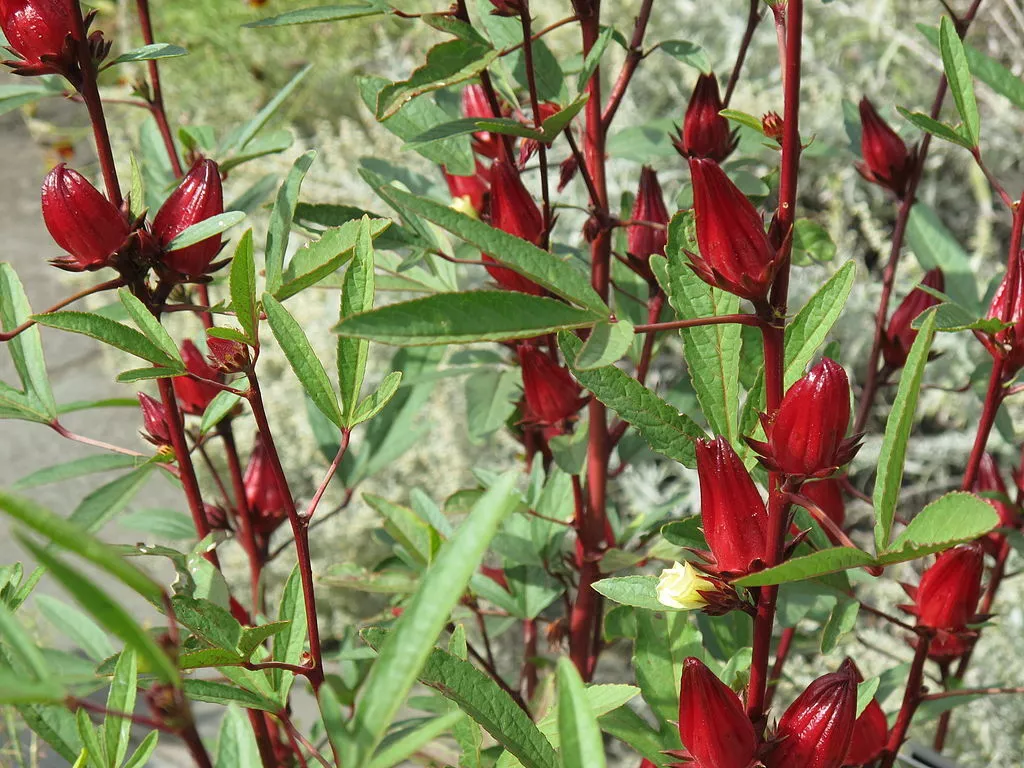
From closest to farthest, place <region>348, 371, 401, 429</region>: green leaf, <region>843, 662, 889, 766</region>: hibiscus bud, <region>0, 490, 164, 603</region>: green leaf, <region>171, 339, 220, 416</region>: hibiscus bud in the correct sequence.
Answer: <region>0, 490, 164, 603</region>: green leaf, <region>348, 371, 401, 429</region>: green leaf, <region>843, 662, 889, 766</region>: hibiscus bud, <region>171, 339, 220, 416</region>: hibiscus bud

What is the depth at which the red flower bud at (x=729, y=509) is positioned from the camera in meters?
0.38

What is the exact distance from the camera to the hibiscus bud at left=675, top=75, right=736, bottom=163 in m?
0.63

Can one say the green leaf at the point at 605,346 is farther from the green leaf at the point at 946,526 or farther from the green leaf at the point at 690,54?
the green leaf at the point at 690,54

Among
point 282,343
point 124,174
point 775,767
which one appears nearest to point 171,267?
point 282,343

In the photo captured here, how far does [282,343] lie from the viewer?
0.39 m

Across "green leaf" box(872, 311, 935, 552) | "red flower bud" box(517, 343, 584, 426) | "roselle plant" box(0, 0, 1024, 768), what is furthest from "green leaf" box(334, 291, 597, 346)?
"red flower bud" box(517, 343, 584, 426)

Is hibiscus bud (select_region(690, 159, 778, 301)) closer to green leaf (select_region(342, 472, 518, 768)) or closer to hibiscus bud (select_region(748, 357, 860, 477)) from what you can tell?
hibiscus bud (select_region(748, 357, 860, 477))

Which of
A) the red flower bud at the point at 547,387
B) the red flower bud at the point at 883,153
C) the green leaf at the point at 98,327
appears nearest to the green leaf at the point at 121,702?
the green leaf at the point at 98,327

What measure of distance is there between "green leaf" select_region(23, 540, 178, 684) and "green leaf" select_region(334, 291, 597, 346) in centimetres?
10

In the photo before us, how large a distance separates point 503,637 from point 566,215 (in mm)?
730

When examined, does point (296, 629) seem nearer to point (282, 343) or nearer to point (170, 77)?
point (282, 343)

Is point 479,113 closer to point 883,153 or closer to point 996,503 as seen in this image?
point 883,153

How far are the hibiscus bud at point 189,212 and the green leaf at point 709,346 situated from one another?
228mm

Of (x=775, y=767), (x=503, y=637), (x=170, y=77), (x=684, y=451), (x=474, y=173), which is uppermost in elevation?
(x=170, y=77)
